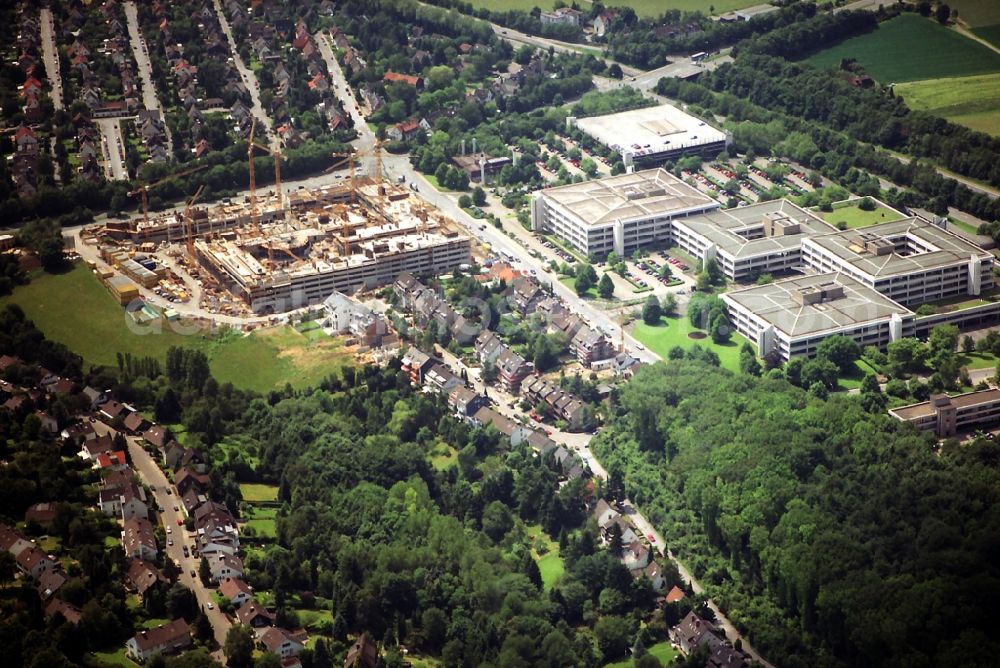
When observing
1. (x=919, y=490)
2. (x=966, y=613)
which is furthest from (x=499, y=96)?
(x=966, y=613)

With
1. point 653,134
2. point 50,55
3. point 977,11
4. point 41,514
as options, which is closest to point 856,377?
point 653,134

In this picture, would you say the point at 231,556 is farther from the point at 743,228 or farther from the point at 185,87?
the point at 185,87

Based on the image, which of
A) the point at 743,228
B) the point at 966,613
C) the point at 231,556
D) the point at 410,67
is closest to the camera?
the point at 966,613

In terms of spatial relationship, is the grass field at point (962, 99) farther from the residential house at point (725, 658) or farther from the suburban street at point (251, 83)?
the residential house at point (725, 658)

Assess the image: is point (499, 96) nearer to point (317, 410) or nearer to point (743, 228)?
point (743, 228)

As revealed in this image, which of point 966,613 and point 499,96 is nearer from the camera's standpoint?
point 966,613

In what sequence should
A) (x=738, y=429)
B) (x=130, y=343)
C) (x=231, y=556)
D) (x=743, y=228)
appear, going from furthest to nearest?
1. (x=743, y=228)
2. (x=130, y=343)
3. (x=738, y=429)
4. (x=231, y=556)

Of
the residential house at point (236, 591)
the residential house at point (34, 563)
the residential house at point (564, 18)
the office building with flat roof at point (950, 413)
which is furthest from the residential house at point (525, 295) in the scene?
the residential house at point (564, 18)
